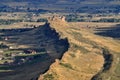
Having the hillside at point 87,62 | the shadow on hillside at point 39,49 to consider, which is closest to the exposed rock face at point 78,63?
the hillside at point 87,62

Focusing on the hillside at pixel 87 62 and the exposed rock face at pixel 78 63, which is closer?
the exposed rock face at pixel 78 63

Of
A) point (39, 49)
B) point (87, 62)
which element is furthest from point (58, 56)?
point (39, 49)

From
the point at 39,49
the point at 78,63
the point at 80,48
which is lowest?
the point at 39,49

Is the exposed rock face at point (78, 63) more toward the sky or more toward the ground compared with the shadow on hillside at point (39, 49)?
more toward the sky

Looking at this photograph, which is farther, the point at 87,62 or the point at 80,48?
the point at 80,48

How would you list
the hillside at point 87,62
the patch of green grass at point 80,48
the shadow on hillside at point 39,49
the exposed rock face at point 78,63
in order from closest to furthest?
1. the exposed rock face at point 78,63
2. the hillside at point 87,62
3. the shadow on hillside at point 39,49
4. the patch of green grass at point 80,48

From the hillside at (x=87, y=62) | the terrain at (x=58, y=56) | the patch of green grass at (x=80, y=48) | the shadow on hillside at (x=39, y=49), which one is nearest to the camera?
the hillside at (x=87, y=62)

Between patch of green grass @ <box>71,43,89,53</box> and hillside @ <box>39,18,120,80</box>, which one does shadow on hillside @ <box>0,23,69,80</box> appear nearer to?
patch of green grass @ <box>71,43,89,53</box>

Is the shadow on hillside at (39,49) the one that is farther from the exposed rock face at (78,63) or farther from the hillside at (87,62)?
the hillside at (87,62)

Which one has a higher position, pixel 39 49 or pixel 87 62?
pixel 87 62

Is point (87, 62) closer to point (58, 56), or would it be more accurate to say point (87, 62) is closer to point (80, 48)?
point (58, 56)
